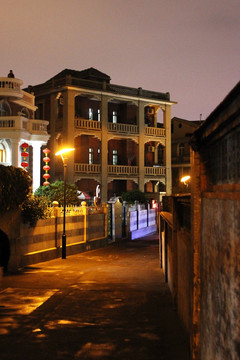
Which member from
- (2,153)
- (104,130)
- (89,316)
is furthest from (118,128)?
(89,316)

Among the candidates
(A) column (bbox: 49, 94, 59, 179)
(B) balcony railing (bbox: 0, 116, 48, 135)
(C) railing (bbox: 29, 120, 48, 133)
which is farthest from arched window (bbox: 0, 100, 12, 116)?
(A) column (bbox: 49, 94, 59, 179)

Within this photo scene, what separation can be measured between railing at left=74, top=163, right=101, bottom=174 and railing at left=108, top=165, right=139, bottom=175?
1412 mm

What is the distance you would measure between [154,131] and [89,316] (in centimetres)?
3775

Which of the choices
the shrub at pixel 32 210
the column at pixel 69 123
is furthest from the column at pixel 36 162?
the shrub at pixel 32 210

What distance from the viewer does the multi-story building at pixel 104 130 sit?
42.1 metres

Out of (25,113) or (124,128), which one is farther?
(124,128)

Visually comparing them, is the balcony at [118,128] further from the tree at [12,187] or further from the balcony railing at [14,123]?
the tree at [12,187]

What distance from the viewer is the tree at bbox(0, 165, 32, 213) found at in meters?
18.0

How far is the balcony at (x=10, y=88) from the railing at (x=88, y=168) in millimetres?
10759

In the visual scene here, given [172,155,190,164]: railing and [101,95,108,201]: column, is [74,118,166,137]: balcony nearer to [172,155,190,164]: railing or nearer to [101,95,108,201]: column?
[101,95,108,201]: column

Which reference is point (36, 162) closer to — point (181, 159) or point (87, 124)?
point (87, 124)

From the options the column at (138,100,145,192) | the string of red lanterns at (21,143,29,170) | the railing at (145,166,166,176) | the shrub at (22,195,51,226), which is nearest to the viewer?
the shrub at (22,195,51,226)

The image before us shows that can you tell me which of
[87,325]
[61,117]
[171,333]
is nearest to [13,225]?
[87,325]

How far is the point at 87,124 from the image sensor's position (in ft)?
140
